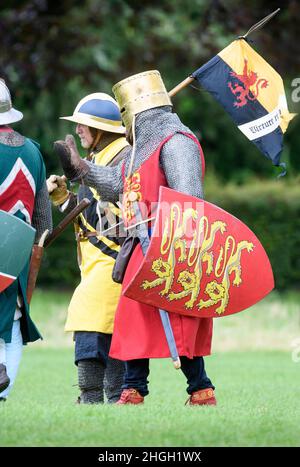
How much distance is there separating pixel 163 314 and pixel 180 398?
249cm

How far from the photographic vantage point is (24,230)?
6.83 meters

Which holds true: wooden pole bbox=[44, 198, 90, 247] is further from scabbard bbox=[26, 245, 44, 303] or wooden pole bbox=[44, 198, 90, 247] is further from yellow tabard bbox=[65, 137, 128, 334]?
yellow tabard bbox=[65, 137, 128, 334]

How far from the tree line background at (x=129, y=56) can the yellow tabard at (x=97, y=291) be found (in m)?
9.65

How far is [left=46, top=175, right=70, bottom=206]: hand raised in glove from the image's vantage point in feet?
25.7

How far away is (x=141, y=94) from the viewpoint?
741 cm

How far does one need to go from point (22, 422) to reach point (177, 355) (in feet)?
3.70

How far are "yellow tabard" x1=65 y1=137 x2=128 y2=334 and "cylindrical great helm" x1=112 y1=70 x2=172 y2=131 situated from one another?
0.68 meters

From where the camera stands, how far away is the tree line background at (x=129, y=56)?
18.1 m

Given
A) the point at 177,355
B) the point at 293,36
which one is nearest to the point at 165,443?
the point at 177,355

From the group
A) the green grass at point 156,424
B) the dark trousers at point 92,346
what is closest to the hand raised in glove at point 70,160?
the dark trousers at point 92,346

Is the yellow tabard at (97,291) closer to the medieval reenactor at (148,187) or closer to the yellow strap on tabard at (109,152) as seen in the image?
the yellow strap on tabard at (109,152)

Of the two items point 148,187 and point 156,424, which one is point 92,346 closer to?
point 148,187

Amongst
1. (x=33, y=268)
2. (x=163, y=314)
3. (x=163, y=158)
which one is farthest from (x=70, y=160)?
(x=163, y=314)
